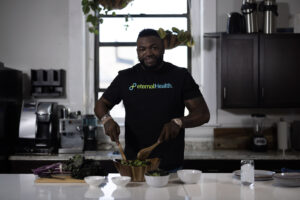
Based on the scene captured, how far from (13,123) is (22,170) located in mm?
518

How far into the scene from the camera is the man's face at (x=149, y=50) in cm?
282

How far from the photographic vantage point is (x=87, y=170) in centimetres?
228

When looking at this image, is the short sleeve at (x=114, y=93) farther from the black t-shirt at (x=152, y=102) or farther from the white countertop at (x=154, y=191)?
the white countertop at (x=154, y=191)

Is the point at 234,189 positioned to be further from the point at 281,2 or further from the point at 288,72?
the point at 281,2

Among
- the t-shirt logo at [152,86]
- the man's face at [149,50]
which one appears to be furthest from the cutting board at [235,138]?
the man's face at [149,50]

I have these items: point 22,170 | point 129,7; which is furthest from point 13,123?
point 129,7

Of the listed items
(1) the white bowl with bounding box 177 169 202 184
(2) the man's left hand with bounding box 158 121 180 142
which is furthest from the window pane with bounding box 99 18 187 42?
(1) the white bowl with bounding box 177 169 202 184

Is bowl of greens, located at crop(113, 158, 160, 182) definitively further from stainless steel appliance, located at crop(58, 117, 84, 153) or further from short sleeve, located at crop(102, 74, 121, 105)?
stainless steel appliance, located at crop(58, 117, 84, 153)

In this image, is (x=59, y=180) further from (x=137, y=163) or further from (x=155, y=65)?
(x=155, y=65)

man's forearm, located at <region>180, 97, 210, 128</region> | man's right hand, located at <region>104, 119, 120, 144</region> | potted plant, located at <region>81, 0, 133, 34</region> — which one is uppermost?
potted plant, located at <region>81, 0, 133, 34</region>

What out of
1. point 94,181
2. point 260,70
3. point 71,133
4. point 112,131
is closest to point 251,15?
point 260,70

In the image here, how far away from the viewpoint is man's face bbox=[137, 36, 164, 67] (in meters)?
2.82

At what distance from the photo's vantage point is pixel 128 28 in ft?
14.6

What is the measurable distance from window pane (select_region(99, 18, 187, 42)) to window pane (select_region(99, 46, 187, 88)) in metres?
0.11
